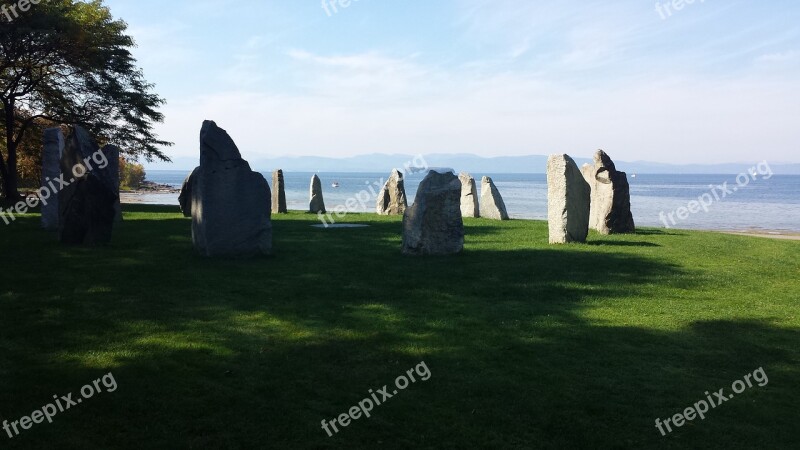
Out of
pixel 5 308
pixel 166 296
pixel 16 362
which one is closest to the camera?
pixel 16 362

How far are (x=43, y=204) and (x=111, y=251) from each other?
5055 mm

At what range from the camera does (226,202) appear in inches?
460

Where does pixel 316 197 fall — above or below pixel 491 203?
above

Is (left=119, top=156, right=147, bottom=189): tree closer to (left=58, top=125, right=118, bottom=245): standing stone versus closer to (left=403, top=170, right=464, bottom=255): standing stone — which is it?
(left=58, top=125, right=118, bottom=245): standing stone

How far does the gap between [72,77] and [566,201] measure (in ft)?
72.1

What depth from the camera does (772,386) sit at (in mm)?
5664

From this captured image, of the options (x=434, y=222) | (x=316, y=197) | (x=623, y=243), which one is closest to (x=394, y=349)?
(x=434, y=222)

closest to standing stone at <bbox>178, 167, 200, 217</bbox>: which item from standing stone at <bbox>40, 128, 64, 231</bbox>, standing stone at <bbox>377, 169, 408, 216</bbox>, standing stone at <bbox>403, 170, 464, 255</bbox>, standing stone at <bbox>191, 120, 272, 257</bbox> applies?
standing stone at <bbox>40, 128, 64, 231</bbox>

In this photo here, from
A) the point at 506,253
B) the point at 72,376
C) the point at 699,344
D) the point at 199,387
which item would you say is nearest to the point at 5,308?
the point at 72,376

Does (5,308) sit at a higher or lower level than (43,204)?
lower

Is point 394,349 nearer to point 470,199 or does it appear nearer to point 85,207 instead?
point 85,207

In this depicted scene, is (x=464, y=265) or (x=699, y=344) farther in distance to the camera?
(x=464, y=265)

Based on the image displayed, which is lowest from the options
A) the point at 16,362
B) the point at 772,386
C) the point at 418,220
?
the point at 772,386

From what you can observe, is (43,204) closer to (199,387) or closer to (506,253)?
(506,253)
